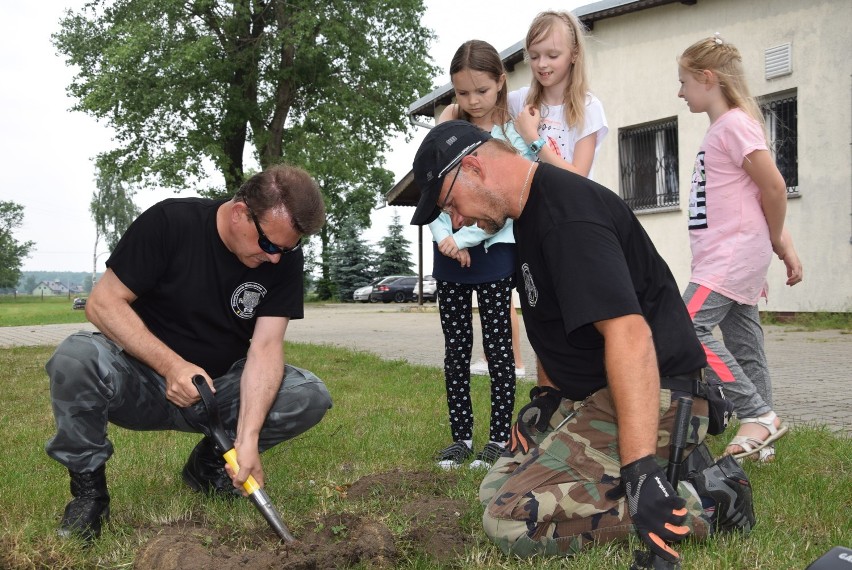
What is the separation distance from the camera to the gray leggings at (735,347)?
156 inches

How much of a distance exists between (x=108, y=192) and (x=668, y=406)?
10427 cm

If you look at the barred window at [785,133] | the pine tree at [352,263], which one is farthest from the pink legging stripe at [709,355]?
the pine tree at [352,263]

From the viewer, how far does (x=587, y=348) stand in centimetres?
279

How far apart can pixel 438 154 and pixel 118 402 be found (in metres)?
1.72

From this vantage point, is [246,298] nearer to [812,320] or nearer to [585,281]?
[585,281]

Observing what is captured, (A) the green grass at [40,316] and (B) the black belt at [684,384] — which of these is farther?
(A) the green grass at [40,316]

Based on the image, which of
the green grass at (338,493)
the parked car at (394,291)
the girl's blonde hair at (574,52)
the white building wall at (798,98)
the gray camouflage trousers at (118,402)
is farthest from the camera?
the parked car at (394,291)

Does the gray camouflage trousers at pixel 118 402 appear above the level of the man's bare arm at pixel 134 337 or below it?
below

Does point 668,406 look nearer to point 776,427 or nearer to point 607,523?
point 607,523

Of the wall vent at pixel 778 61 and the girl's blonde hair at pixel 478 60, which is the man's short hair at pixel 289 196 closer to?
the girl's blonde hair at pixel 478 60

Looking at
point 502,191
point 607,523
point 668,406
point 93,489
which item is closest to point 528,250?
point 502,191

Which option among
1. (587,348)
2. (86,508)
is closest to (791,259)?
(587,348)

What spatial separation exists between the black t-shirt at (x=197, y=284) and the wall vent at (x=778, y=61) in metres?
10.9

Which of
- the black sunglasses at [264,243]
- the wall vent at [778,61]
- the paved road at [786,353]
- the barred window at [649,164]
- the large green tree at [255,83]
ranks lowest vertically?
the paved road at [786,353]
